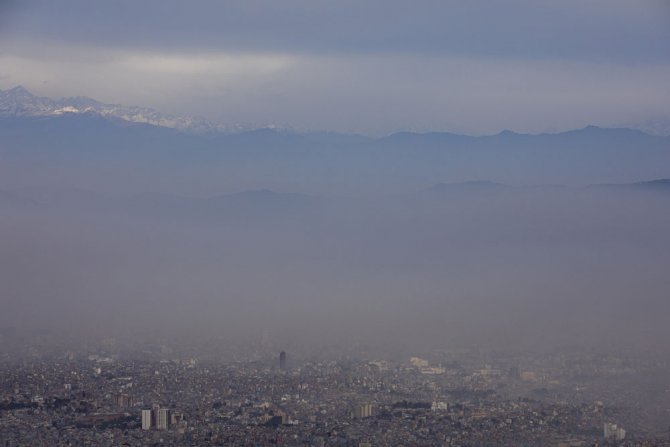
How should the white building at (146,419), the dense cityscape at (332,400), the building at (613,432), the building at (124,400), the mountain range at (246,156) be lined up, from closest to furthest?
the building at (613,432), the dense cityscape at (332,400), the white building at (146,419), the building at (124,400), the mountain range at (246,156)

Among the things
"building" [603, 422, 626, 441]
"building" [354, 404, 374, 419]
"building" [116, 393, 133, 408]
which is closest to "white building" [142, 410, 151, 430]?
"building" [116, 393, 133, 408]

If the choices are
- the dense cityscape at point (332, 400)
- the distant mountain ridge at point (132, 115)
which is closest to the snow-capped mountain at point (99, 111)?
the distant mountain ridge at point (132, 115)

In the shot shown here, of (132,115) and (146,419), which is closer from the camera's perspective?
(146,419)

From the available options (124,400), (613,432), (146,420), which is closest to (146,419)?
(146,420)

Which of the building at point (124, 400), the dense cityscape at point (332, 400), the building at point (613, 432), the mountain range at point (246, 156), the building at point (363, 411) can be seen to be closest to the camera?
the building at point (613, 432)

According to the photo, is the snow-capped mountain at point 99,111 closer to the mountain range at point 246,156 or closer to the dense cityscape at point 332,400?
the mountain range at point 246,156

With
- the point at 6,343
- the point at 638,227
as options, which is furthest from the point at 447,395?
the point at 638,227

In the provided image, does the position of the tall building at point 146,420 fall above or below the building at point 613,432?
above

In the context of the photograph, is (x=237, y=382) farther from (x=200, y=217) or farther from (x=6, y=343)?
(x=200, y=217)

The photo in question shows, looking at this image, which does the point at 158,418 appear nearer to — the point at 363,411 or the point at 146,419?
the point at 146,419

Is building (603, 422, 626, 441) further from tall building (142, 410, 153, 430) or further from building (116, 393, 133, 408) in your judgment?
building (116, 393, 133, 408)
